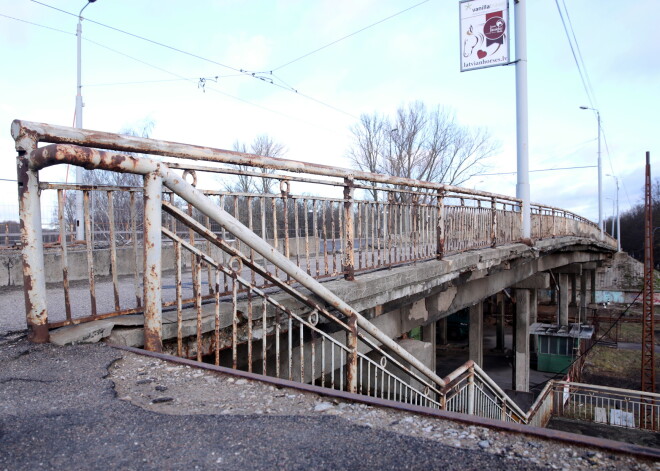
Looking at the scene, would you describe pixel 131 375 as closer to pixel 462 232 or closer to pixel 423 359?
pixel 423 359

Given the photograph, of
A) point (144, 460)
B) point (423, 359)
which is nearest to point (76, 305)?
point (144, 460)

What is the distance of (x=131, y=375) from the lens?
7.66ft

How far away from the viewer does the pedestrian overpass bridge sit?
255 cm

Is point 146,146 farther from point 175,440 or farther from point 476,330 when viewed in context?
point 476,330

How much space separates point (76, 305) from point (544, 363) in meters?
23.3

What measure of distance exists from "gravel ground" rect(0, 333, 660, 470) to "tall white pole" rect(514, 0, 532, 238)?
8869 millimetres

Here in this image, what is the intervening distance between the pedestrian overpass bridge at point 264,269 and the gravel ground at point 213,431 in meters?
0.51

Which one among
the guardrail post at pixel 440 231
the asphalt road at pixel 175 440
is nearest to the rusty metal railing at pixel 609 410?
the guardrail post at pixel 440 231

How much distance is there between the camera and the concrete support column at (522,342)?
1789 cm

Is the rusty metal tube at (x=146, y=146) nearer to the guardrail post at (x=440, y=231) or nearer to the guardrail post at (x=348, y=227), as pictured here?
the guardrail post at (x=348, y=227)

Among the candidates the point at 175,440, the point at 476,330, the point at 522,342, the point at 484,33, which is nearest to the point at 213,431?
the point at 175,440

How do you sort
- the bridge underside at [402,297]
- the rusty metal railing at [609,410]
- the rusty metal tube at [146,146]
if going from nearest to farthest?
the rusty metal tube at [146,146] → the bridge underside at [402,297] → the rusty metal railing at [609,410]

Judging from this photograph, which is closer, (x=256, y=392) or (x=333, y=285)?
(x=256, y=392)

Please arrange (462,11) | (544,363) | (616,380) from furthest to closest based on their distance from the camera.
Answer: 1. (544,363)
2. (616,380)
3. (462,11)
